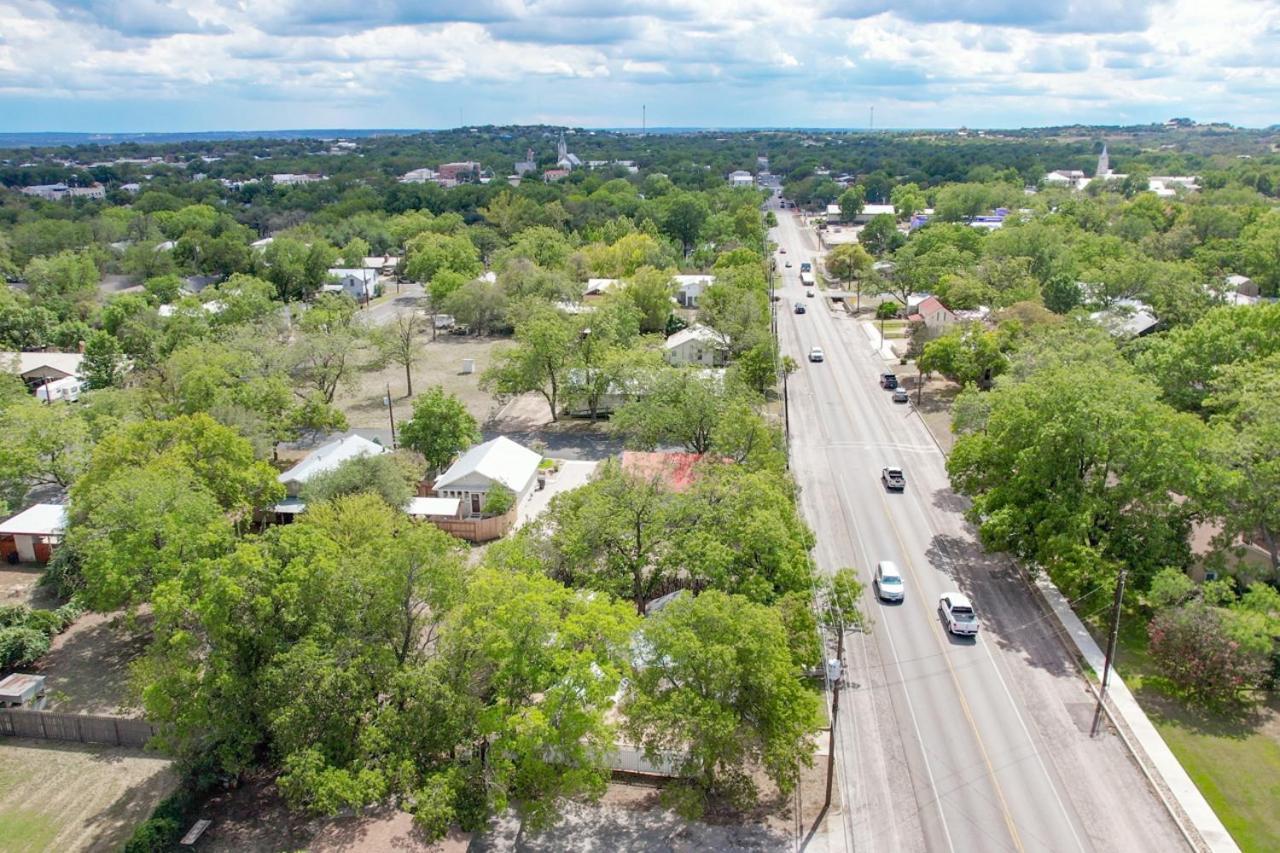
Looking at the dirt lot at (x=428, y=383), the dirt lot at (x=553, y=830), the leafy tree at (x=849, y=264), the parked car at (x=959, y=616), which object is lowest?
the dirt lot at (x=553, y=830)

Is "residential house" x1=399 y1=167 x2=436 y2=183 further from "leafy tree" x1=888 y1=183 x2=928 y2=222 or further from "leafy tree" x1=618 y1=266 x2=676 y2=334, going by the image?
"leafy tree" x1=618 y1=266 x2=676 y2=334

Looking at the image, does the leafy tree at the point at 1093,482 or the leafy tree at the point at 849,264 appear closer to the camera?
the leafy tree at the point at 1093,482

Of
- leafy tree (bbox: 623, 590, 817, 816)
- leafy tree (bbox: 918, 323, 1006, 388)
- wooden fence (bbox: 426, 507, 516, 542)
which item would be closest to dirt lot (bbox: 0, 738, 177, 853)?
leafy tree (bbox: 623, 590, 817, 816)

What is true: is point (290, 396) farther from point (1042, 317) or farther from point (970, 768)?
point (1042, 317)

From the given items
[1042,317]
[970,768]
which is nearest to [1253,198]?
[1042,317]

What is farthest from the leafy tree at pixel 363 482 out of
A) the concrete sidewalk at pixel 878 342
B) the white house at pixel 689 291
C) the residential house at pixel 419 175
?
the residential house at pixel 419 175

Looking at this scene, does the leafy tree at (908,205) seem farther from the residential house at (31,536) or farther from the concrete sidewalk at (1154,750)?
the residential house at (31,536)
